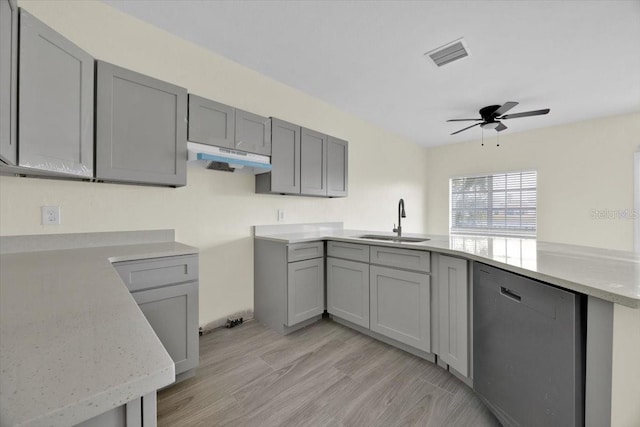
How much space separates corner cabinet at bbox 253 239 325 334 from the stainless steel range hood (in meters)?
0.79

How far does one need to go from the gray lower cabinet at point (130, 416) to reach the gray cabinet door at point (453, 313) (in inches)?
69.6

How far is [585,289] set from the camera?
95 centimetres

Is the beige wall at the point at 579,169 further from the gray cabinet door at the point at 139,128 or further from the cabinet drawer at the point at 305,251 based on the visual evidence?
the gray cabinet door at the point at 139,128

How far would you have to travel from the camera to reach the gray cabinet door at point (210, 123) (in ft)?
7.11

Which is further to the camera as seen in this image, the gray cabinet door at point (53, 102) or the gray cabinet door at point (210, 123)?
the gray cabinet door at point (210, 123)

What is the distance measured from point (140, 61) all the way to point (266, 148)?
3.93 feet

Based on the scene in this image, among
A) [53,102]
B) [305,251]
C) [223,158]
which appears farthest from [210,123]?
[305,251]

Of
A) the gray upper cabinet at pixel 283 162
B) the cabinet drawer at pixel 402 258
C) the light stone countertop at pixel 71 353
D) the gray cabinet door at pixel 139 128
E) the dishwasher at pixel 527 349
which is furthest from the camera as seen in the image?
the gray upper cabinet at pixel 283 162

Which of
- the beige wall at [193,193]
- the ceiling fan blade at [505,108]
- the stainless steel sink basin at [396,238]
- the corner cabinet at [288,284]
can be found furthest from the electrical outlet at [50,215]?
the ceiling fan blade at [505,108]

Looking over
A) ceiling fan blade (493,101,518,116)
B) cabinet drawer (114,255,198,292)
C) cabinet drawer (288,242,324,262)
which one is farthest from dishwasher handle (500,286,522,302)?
ceiling fan blade (493,101,518,116)

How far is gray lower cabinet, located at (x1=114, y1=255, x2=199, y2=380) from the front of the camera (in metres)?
1.61

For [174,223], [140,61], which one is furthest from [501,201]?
[140,61]

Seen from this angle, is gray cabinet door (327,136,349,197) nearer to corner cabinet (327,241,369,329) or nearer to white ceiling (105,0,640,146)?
white ceiling (105,0,640,146)

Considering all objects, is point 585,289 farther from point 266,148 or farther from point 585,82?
point 585,82
